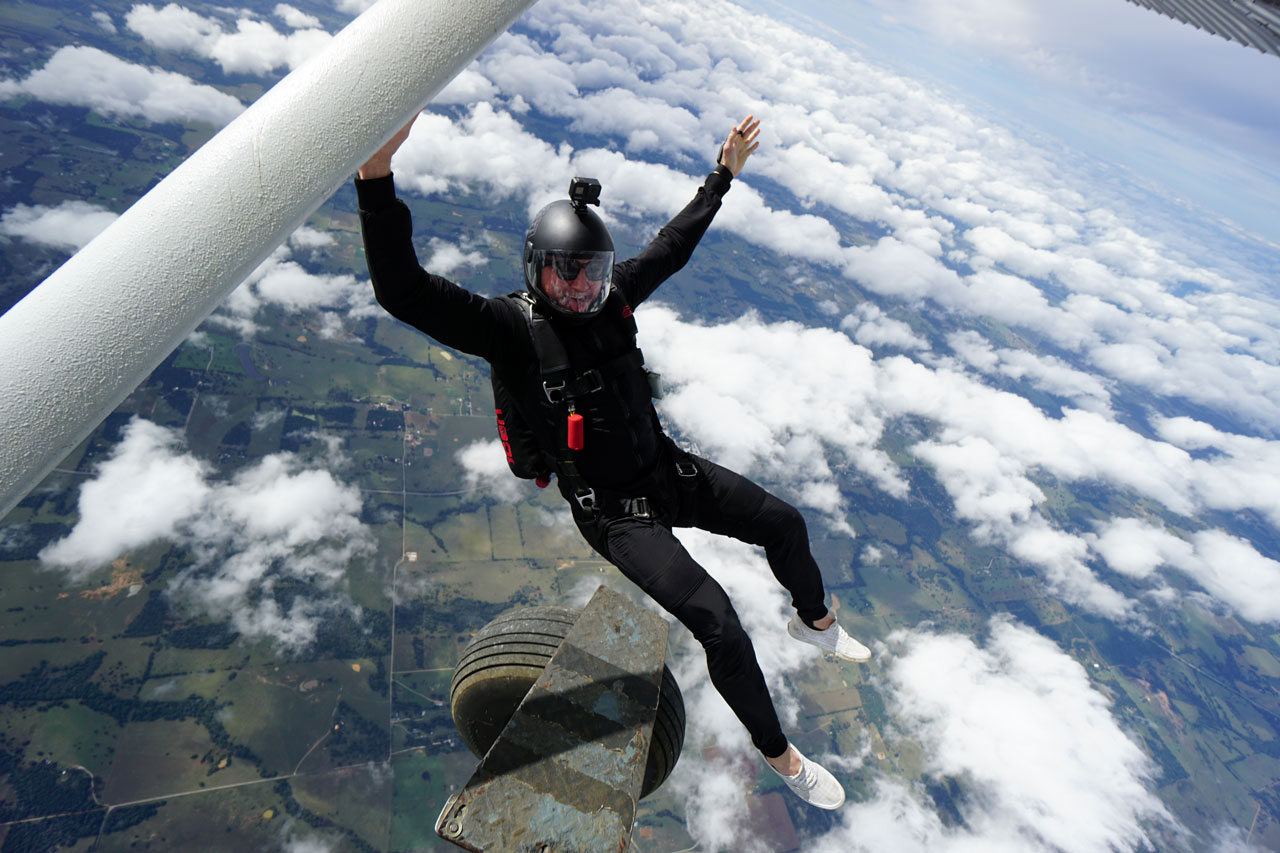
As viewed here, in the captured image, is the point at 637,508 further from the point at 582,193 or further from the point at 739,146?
the point at 739,146

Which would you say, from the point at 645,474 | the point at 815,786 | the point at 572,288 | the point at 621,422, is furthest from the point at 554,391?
the point at 815,786

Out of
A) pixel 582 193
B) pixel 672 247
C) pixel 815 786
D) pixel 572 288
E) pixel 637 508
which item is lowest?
pixel 815 786

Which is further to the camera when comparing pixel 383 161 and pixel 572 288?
pixel 572 288

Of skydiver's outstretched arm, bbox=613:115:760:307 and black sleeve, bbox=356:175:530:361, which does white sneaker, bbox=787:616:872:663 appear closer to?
skydiver's outstretched arm, bbox=613:115:760:307

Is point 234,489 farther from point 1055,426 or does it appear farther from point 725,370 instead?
point 1055,426

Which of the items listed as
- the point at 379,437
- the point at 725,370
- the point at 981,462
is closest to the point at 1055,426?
the point at 981,462
